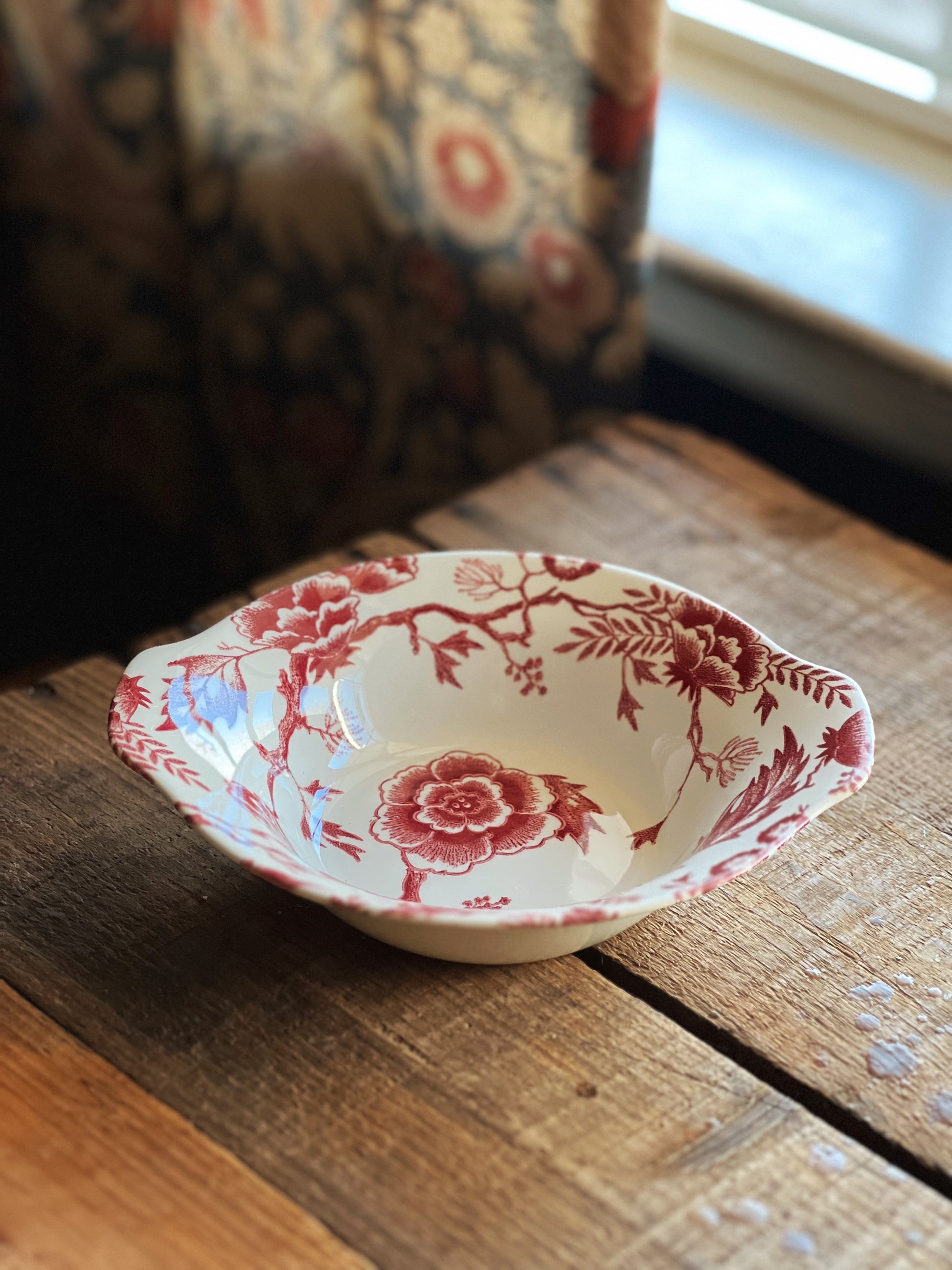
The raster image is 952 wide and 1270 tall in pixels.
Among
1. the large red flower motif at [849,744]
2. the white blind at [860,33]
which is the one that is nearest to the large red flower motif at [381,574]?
the large red flower motif at [849,744]

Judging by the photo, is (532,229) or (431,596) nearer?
(431,596)

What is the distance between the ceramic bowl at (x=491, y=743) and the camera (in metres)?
0.59

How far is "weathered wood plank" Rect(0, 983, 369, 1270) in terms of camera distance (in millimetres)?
520

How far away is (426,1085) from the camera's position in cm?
58

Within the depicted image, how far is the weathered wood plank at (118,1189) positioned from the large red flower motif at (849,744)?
0.28m

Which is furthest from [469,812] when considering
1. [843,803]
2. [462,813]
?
[843,803]

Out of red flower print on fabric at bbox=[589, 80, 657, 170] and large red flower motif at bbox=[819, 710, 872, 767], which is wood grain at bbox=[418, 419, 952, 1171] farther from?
red flower print on fabric at bbox=[589, 80, 657, 170]

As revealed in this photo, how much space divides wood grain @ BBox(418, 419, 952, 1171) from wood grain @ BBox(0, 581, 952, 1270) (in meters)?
0.04

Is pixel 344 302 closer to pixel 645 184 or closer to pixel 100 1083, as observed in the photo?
pixel 645 184

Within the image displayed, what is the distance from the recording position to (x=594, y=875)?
0.66 meters

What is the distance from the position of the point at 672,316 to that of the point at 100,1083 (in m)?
0.97

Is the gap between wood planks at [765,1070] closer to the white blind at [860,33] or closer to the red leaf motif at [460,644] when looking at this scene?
the red leaf motif at [460,644]

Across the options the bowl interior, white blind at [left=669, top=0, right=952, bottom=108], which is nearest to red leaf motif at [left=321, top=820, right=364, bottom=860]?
the bowl interior

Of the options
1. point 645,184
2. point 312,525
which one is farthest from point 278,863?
point 312,525
